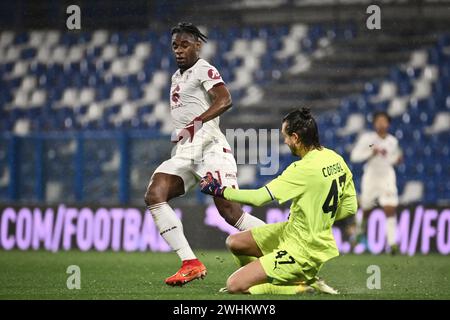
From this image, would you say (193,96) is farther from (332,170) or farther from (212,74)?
(332,170)

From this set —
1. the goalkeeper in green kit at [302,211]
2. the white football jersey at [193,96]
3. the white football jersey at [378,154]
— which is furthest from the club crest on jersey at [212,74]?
the white football jersey at [378,154]

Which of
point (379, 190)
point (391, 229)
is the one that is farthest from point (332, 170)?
point (379, 190)

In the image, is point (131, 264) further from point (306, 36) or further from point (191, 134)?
point (306, 36)

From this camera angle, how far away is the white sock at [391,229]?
11.2 meters

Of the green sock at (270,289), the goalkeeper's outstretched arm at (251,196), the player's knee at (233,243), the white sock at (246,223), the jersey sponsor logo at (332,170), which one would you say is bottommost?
the green sock at (270,289)

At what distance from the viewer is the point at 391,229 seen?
11.3 m

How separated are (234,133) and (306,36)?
3259mm

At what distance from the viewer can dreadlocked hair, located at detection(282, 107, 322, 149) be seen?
6105 mm

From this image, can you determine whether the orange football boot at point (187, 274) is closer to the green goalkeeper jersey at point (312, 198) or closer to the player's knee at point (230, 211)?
the player's knee at point (230, 211)

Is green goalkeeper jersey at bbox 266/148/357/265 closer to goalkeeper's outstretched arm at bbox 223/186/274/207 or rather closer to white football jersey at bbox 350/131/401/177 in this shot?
goalkeeper's outstretched arm at bbox 223/186/274/207

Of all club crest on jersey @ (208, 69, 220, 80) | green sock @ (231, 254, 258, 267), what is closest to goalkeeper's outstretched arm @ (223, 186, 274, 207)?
green sock @ (231, 254, 258, 267)

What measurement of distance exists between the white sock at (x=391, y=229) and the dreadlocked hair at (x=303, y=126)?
210 inches

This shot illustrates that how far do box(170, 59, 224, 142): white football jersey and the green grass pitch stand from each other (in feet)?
4.15

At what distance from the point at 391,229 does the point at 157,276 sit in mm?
4146
